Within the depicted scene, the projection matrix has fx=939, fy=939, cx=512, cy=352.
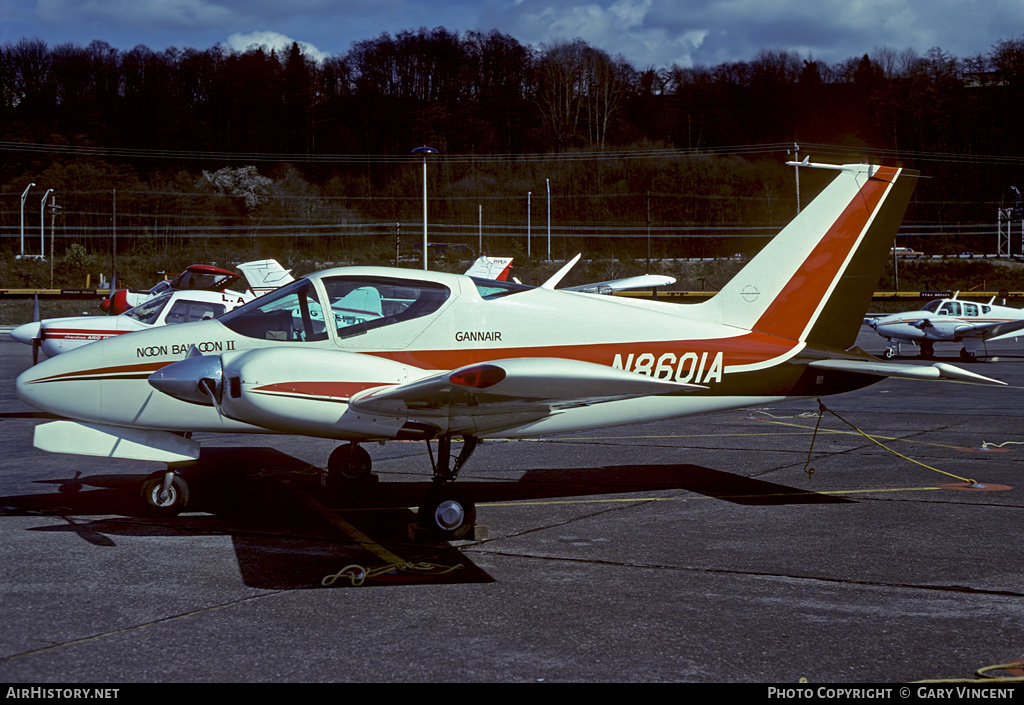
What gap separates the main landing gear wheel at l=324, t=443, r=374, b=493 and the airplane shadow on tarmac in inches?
5.5

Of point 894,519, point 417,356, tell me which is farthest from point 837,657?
point 417,356

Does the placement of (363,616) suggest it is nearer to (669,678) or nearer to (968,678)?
(669,678)

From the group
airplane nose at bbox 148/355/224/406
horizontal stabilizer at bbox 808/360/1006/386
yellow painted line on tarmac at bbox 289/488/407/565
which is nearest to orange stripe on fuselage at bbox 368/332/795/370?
horizontal stabilizer at bbox 808/360/1006/386

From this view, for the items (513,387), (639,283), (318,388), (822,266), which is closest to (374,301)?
(318,388)

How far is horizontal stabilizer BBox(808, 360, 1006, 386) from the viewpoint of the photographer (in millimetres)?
7664

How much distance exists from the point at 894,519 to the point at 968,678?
4.01 m

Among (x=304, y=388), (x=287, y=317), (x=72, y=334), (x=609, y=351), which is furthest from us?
(x=72, y=334)

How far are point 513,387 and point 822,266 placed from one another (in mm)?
4495

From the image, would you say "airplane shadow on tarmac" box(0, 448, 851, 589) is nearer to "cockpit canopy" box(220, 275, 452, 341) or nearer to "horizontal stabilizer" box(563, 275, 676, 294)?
"cockpit canopy" box(220, 275, 452, 341)

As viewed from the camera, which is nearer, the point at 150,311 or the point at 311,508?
the point at 311,508

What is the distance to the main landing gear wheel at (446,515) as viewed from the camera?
7867mm

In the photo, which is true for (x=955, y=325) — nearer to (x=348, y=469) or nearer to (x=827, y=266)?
(x=827, y=266)

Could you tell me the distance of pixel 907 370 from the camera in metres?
8.39

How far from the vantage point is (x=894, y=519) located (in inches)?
342
